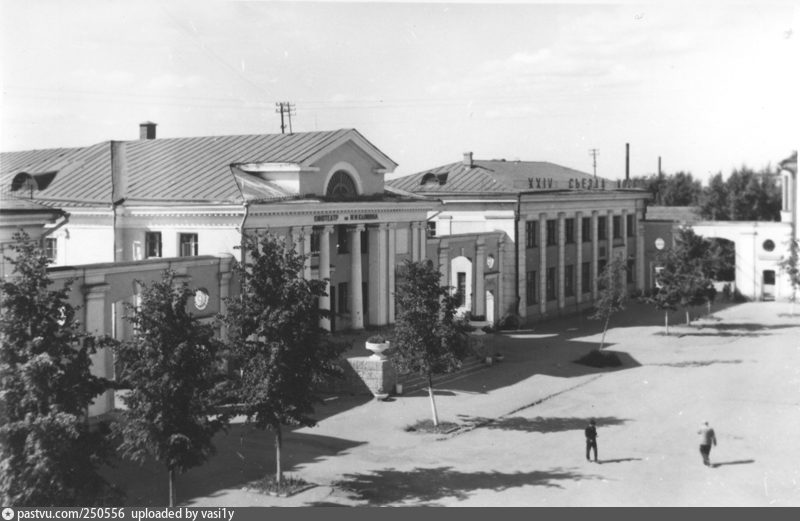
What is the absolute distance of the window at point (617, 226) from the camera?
198 feet

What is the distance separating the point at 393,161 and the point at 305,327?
1807cm

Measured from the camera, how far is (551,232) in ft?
172

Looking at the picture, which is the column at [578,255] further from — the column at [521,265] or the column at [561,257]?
the column at [521,265]

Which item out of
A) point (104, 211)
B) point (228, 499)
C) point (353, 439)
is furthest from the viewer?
point (104, 211)

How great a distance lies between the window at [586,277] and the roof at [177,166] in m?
22.3

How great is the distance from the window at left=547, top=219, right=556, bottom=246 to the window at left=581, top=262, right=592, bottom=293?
4516 mm

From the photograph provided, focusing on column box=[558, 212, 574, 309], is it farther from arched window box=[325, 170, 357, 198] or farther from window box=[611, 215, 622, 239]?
arched window box=[325, 170, 357, 198]

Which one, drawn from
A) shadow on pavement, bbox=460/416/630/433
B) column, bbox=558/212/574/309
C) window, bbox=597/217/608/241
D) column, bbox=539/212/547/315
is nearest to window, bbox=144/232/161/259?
shadow on pavement, bbox=460/416/630/433

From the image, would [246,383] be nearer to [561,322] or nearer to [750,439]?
[750,439]

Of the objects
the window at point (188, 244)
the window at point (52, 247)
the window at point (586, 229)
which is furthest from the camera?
the window at point (586, 229)

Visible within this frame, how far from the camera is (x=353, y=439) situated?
25.4 m

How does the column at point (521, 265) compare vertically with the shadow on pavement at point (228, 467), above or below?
above

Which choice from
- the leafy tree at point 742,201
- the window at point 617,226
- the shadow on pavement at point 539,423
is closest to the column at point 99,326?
the shadow on pavement at point 539,423

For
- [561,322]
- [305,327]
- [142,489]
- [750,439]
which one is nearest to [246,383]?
[305,327]
